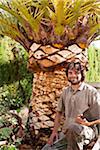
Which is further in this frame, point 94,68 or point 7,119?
point 94,68

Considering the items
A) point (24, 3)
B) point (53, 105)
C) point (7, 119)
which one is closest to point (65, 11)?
point (24, 3)

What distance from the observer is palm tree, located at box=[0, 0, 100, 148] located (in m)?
5.10

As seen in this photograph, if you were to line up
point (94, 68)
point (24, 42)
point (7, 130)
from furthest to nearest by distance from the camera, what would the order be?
point (94, 68)
point (24, 42)
point (7, 130)

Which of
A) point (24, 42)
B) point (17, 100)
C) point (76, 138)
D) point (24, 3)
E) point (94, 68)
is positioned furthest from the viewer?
point (94, 68)

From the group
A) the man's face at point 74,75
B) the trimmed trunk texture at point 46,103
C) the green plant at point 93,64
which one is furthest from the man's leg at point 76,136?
the green plant at point 93,64

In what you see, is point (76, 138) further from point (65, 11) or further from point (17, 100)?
point (17, 100)

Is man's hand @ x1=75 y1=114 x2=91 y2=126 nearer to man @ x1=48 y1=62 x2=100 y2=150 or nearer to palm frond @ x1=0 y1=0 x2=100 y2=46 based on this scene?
man @ x1=48 y1=62 x2=100 y2=150

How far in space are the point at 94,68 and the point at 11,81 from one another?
166cm

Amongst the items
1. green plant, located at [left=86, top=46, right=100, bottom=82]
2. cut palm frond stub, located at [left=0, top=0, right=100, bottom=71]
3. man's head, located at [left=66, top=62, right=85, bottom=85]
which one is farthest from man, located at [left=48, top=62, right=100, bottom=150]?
green plant, located at [left=86, top=46, right=100, bottom=82]

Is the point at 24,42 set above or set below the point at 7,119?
above

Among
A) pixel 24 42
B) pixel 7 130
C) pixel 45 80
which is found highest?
pixel 24 42

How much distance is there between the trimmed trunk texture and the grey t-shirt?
136 centimetres

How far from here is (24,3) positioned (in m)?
5.12

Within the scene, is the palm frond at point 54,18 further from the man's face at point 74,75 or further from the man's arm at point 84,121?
the man's arm at point 84,121
